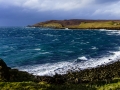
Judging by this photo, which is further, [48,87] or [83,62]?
[83,62]

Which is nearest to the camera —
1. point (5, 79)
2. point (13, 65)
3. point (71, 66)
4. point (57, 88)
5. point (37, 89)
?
point (37, 89)

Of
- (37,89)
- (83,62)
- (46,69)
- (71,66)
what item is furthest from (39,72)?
(37,89)

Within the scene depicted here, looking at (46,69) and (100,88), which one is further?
(46,69)

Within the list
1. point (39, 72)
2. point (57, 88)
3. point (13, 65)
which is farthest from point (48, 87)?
point (13, 65)

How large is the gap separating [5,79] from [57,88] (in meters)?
3.27

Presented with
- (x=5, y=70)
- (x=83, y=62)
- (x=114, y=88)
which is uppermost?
(x=5, y=70)

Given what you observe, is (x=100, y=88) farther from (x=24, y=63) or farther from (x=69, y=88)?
(x=24, y=63)

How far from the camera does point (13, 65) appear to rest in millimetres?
44406

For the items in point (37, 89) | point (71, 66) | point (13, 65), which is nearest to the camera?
point (37, 89)

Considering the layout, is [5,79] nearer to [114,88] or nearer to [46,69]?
[114,88]

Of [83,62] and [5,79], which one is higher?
[5,79]

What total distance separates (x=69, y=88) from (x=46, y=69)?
84.6ft

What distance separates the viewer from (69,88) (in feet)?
43.5

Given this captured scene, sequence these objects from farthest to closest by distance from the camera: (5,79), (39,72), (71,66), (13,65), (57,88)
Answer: (13,65) < (71,66) < (39,72) < (5,79) < (57,88)
